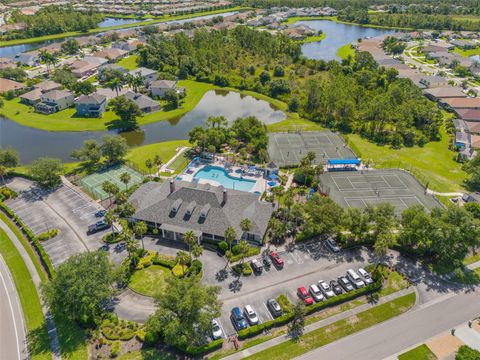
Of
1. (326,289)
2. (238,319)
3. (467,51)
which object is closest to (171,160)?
(238,319)

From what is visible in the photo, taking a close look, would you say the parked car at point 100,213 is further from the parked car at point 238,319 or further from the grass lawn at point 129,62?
the grass lawn at point 129,62

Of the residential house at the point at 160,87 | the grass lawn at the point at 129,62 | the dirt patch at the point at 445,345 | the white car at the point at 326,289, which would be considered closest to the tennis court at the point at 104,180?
the white car at the point at 326,289

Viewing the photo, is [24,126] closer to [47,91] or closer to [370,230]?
[47,91]

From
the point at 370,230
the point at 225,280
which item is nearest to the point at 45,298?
the point at 225,280

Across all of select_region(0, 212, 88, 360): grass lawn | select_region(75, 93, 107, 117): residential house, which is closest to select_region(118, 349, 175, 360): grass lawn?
select_region(0, 212, 88, 360): grass lawn

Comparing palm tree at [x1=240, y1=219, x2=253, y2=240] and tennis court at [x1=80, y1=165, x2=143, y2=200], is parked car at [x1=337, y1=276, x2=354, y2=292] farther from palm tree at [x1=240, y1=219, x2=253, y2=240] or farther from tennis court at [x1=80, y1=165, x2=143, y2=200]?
tennis court at [x1=80, y1=165, x2=143, y2=200]
